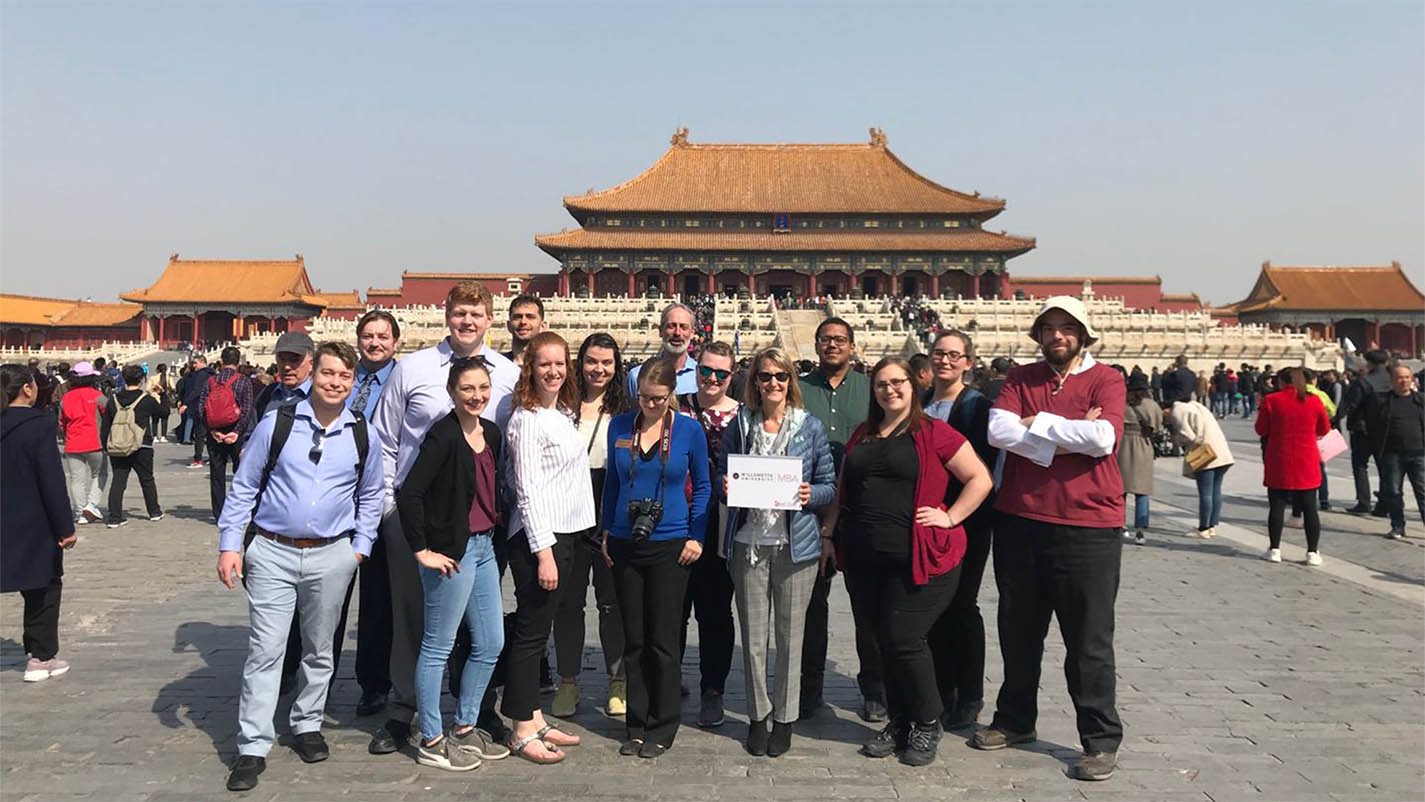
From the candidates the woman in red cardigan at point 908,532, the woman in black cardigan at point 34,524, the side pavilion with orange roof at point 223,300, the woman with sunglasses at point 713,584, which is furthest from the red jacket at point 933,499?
the side pavilion with orange roof at point 223,300

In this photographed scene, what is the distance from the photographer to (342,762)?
3.81 metres

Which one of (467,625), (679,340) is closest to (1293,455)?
(679,340)

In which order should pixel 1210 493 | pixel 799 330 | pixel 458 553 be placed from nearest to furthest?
1. pixel 458 553
2. pixel 1210 493
3. pixel 799 330

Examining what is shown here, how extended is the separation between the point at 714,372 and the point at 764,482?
683mm

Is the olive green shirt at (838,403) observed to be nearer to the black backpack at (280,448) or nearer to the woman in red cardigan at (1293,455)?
the black backpack at (280,448)

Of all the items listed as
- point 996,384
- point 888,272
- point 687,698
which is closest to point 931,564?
point 687,698

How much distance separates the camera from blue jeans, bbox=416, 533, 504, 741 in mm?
3777

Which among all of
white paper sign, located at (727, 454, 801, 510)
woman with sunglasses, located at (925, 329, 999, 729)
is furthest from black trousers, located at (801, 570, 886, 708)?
white paper sign, located at (727, 454, 801, 510)

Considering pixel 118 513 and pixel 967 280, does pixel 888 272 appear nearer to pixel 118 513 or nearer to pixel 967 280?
pixel 967 280

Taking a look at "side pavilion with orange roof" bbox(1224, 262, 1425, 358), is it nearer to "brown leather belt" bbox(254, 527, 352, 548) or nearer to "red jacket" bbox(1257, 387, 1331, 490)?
"red jacket" bbox(1257, 387, 1331, 490)

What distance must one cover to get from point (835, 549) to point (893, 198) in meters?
46.1

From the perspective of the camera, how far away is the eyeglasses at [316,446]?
12.4 ft

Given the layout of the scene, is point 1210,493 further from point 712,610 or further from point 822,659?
point 712,610

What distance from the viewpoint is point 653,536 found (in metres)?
3.91
